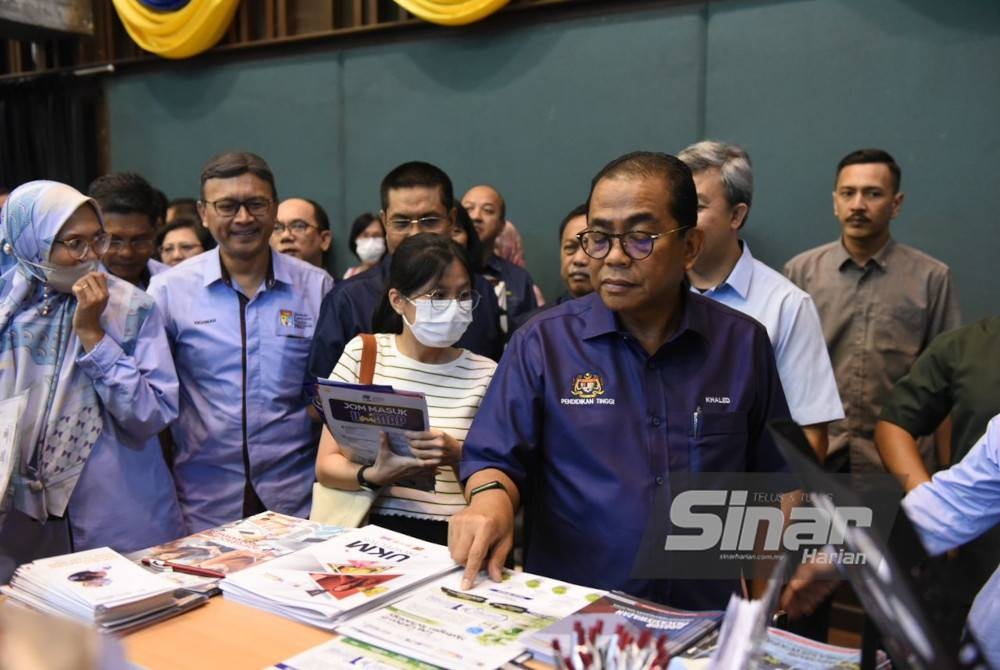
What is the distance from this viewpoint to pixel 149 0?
583 cm

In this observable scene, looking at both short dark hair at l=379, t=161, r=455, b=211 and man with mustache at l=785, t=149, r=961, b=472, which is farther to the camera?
man with mustache at l=785, t=149, r=961, b=472

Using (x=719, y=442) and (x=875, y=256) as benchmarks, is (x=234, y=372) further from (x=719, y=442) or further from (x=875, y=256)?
(x=875, y=256)

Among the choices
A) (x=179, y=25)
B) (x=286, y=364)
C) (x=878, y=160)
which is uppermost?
(x=179, y=25)

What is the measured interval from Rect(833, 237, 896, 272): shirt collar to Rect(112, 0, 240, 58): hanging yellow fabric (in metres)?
4.39

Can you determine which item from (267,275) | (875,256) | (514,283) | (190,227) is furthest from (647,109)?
(267,275)

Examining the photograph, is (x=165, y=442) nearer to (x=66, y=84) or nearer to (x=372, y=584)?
(x=372, y=584)

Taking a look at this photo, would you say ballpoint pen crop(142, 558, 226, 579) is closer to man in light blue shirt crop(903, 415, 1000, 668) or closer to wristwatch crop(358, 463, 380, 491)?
wristwatch crop(358, 463, 380, 491)

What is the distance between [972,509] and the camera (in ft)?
4.96

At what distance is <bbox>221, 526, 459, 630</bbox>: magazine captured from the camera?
137cm

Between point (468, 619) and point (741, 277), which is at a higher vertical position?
point (741, 277)

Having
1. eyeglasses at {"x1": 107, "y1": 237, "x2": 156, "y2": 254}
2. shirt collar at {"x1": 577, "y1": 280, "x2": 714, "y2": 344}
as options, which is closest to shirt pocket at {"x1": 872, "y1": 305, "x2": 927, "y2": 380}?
shirt collar at {"x1": 577, "y1": 280, "x2": 714, "y2": 344}

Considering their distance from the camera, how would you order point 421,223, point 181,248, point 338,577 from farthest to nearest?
point 181,248
point 421,223
point 338,577

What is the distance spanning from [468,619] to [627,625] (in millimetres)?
261

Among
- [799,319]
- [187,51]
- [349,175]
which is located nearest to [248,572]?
[799,319]
